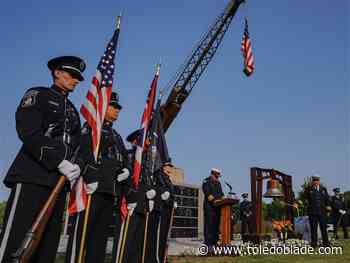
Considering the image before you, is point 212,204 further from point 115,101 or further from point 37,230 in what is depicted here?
point 37,230

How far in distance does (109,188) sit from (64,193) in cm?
91

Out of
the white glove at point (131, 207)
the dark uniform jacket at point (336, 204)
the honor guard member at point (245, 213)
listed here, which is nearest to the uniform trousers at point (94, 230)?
the white glove at point (131, 207)

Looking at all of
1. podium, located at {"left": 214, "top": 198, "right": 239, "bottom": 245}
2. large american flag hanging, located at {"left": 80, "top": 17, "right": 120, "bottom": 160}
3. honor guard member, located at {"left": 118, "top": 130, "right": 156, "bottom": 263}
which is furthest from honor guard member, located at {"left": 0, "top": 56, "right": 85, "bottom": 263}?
podium, located at {"left": 214, "top": 198, "right": 239, "bottom": 245}

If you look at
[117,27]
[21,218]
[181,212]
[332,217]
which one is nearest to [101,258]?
[21,218]

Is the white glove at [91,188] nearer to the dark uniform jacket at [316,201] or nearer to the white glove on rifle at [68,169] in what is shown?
the white glove on rifle at [68,169]

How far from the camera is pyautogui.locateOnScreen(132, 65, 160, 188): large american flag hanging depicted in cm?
486

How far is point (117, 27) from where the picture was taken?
456cm

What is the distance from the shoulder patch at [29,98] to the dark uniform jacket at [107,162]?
851mm

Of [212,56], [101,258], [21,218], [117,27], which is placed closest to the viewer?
[21,218]

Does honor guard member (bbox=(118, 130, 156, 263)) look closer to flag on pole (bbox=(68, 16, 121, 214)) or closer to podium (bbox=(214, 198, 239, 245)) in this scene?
flag on pole (bbox=(68, 16, 121, 214))

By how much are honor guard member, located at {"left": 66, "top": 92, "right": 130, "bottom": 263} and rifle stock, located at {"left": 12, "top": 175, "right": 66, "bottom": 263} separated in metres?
0.74

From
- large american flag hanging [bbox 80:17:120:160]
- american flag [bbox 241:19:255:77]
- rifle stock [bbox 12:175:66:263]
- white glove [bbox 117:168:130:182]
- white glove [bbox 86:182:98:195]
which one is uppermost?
american flag [bbox 241:19:255:77]

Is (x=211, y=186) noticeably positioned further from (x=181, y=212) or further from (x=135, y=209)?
(x=181, y=212)

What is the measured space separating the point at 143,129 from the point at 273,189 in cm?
964
